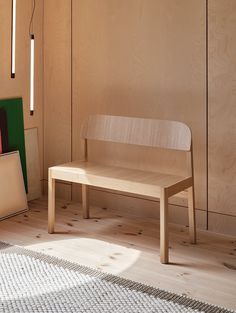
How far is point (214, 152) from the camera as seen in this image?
4191 millimetres

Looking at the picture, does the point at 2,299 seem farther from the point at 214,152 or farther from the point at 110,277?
the point at 214,152

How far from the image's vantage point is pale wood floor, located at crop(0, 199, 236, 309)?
338cm

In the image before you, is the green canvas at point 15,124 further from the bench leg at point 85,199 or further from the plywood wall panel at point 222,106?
the plywood wall panel at point 222,106

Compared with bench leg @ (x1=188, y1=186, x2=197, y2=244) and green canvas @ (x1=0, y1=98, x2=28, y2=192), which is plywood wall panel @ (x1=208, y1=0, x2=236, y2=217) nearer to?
bench leg @ (x1=188, y1=186, x2=197, y2=244)

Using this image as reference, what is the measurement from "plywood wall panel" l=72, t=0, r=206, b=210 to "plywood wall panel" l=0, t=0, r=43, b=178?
1.23ft

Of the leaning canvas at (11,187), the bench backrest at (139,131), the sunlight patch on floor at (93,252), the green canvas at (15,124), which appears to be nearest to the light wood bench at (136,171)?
the bench backrest at (139,131)

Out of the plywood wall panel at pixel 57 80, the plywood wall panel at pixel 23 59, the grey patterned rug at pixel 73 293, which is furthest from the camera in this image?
the plywood wall panel at pixel 57 80

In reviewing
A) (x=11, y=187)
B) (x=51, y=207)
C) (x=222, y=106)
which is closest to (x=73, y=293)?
(x=51, y=207)

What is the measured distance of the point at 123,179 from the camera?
388 centimetres

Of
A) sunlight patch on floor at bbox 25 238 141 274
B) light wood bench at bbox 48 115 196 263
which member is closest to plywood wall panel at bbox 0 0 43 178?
light wood bench at bbox 48 115 196 263

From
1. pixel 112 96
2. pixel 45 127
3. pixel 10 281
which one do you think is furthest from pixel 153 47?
pixel 10 281

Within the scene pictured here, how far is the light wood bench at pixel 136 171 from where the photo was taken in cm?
371

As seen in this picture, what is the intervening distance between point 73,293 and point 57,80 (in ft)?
7.57

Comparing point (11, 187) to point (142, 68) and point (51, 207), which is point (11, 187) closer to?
point (51, 207)
